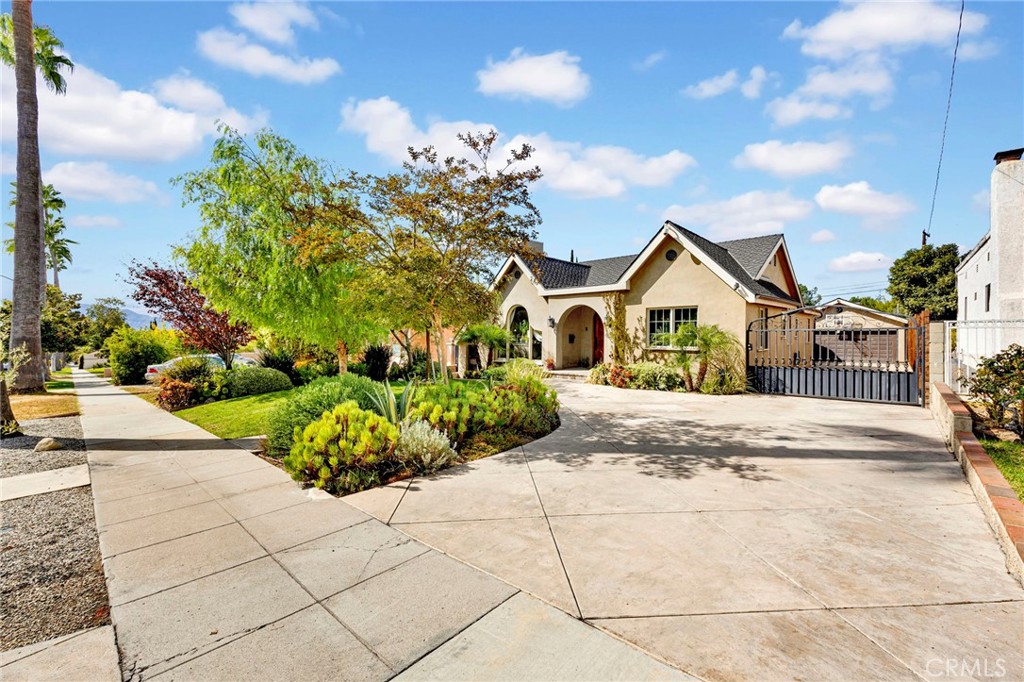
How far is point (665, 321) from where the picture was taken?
17625mm

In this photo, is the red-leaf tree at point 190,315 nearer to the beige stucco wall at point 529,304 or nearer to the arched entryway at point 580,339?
the beige stucco wall at point 529,304

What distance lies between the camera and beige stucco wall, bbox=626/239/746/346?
1584 cm

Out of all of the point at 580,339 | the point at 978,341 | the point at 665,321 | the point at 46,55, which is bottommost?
the point at 978,341

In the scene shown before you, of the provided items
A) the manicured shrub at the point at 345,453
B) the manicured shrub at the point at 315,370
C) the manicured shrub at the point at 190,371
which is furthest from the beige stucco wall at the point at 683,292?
the manicured shrub at the point at 190,371

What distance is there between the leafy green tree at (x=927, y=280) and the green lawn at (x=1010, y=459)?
115 ft

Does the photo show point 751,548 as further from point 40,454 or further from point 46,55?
point 46,55

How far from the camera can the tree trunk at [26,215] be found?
49.4 feet

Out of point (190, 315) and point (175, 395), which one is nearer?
point (175, 395)

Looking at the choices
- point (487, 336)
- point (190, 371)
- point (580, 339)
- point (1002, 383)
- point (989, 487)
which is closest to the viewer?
point (989, 487)

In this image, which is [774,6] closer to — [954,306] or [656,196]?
[656,196]

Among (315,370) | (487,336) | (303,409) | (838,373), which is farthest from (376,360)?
(838,373)

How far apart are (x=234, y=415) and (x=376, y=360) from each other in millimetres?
8016

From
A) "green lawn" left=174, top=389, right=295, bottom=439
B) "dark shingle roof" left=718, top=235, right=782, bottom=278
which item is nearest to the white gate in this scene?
"dark shingle roof" left=718, top=235, right=782, bottom=278

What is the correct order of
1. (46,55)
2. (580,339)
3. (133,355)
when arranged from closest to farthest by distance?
1. (46,55)
2. (133,355)
3. (580,339)
